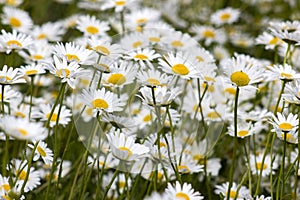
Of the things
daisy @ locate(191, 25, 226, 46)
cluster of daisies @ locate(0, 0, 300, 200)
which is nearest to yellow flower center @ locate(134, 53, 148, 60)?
cluster of daisies @ locate(0, 0, 300, 200)

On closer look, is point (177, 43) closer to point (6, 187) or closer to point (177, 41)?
point (177, 41)

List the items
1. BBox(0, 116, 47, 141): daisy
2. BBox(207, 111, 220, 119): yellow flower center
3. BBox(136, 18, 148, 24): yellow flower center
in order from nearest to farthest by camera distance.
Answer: BBox(0, 116, 47, 141): daisy → BBox(207, 111, 220, 119): yellow flower center → BBox(136, 18, 148, 24): yellow flower center

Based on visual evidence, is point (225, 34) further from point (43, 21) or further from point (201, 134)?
point (201, 134)

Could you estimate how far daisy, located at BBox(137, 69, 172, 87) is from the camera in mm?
816

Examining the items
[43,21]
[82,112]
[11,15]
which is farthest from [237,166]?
[43,21]

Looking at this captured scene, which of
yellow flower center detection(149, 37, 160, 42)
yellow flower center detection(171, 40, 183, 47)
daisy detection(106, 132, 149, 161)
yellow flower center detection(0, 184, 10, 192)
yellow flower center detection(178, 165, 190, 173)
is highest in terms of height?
yellow flower center detection(171, 40, 183, 47)

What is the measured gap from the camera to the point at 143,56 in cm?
95

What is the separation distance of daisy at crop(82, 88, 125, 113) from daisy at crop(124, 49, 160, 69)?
0.10m

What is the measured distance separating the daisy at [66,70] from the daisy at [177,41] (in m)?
0.33

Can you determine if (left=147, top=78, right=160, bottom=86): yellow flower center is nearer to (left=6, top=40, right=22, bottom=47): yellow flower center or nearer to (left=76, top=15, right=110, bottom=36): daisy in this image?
(left=6, top=40, right=22, bottom=47): yellow flower center

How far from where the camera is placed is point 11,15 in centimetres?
149

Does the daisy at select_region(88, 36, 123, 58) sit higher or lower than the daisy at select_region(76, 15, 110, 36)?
lower

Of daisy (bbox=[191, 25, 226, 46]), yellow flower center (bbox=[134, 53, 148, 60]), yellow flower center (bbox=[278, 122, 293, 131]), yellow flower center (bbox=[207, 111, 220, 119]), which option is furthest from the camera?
daisy (bbox=[191, 25, 226, 46])

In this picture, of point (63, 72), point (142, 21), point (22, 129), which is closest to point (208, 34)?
point (142, 21)
